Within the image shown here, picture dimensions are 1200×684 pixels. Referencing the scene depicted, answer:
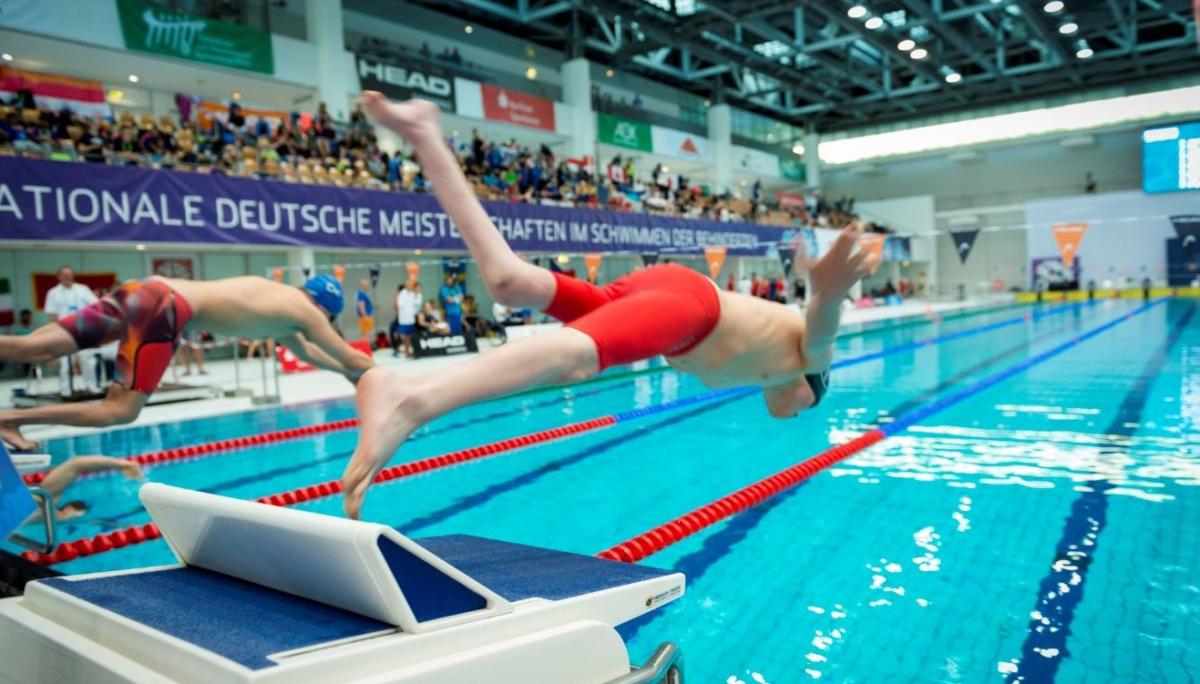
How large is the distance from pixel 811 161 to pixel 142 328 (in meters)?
31.7

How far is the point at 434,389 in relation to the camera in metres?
1.70

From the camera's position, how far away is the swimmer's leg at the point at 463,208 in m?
2.03

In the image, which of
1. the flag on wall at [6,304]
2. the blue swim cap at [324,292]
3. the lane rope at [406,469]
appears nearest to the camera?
the lane rope at [406,469]

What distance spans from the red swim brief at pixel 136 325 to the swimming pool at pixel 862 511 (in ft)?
2.60

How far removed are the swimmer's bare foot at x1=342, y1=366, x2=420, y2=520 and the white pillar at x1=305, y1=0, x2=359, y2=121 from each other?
15.0 metres

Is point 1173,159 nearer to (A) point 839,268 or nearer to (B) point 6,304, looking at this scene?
(A) point 839,268

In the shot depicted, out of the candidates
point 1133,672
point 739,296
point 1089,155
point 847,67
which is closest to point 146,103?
point 739,296

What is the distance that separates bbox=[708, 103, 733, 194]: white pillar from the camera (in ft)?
86.3

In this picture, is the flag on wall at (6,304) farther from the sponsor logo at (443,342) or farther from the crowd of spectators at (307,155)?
the sponsor logo at (443,342)

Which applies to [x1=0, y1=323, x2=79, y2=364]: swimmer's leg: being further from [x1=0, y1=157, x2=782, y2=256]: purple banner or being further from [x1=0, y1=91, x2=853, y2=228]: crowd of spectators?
[x1=0, y1=91, x2=853, y2=228]: crowd of spectators

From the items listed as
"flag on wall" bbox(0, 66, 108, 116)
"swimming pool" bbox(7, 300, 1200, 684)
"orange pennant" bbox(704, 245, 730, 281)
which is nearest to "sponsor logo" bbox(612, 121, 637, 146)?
"orange pennant" bbox(704, 245, 730, 281)

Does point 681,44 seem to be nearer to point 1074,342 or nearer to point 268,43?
point 268,43

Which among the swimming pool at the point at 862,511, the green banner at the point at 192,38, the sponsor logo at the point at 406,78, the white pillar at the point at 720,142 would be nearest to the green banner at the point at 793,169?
the white pillar at the point at 720,142

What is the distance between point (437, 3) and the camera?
1866 cm
